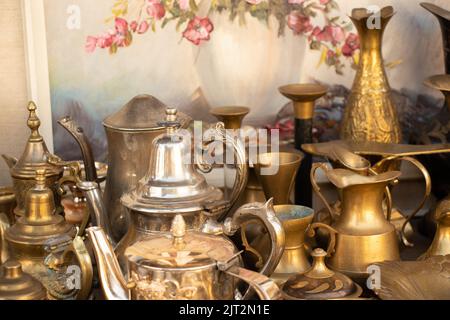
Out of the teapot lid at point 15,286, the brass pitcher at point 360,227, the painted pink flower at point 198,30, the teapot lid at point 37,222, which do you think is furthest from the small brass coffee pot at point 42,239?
the painted pink flower at point 198,30

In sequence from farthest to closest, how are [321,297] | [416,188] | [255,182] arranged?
1. [416,188]
2. [255,182]
3. [321,297]

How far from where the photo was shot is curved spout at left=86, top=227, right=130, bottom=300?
106 centimetres

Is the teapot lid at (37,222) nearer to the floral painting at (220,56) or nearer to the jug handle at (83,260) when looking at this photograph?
the jug handle at (83,260)

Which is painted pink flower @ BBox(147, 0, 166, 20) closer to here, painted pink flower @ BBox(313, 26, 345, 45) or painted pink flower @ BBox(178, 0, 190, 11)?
painted pink flower @ BBox(178, 0, 190, 11)

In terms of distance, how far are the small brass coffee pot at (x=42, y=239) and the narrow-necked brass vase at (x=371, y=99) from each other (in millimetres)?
500

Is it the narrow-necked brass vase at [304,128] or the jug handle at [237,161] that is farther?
the narrow-necked brass vase at [304,128]

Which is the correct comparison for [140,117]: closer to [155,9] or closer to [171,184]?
[171,184]

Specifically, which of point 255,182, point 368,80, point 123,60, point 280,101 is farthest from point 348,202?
point 123,60

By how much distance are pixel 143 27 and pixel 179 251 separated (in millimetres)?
641

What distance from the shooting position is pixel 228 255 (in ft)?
3.38

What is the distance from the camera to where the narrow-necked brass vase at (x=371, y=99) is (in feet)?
4.78

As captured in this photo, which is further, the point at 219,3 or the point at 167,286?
the point at 219,3
